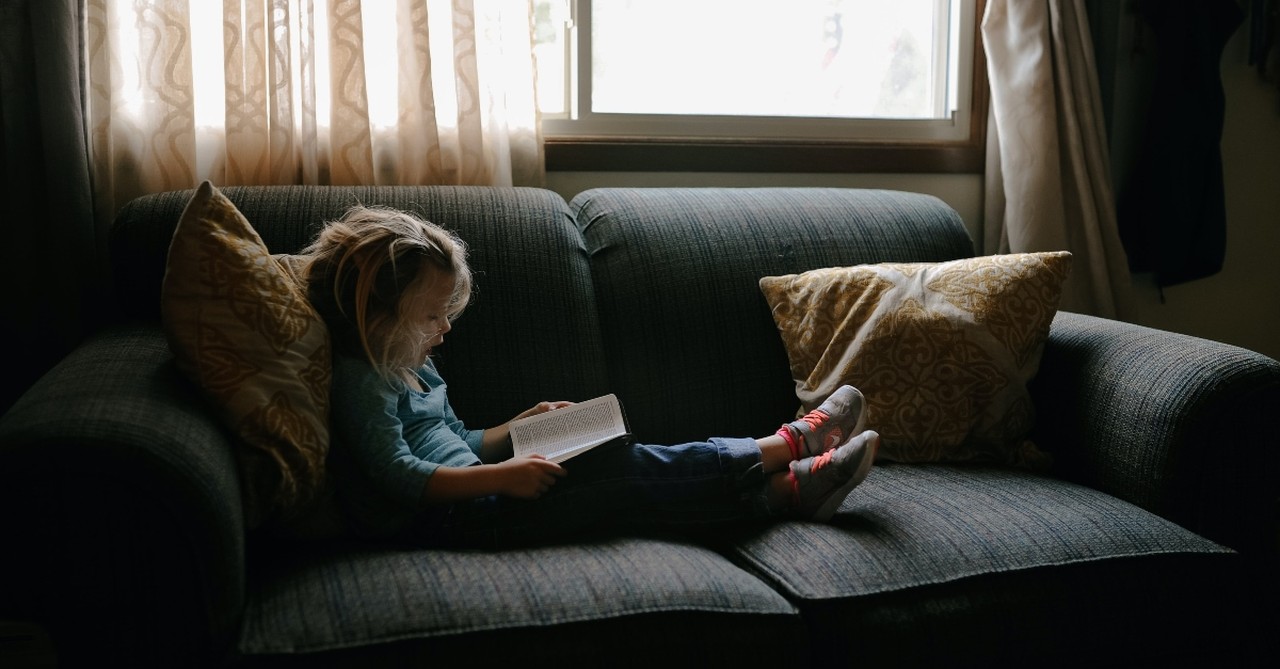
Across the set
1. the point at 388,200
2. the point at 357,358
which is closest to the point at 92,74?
the point at 388,200

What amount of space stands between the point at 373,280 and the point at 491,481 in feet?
1.10

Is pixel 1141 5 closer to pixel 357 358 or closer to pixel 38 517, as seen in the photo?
pixel 357 358

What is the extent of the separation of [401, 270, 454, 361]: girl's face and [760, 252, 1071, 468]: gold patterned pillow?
2.23 feet

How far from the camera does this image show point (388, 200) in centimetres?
191

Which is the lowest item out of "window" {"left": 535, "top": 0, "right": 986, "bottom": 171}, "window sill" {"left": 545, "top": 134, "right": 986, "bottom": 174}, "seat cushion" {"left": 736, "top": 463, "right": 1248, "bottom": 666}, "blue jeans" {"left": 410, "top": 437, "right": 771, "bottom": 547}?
"seat cushion" {"left": 736, "top": 463, "right": 1248, "bottom": 666}

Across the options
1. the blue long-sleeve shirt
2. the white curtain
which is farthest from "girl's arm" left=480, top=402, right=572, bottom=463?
the white curtain

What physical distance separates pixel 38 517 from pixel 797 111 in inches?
78.8

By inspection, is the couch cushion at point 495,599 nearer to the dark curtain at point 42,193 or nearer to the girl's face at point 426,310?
the girl's face at point 426,310

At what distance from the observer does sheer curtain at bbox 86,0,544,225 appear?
1.99 meters

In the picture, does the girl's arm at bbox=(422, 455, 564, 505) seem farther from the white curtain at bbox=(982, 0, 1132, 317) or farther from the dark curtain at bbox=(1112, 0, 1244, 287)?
the dark curtain at bbox=(1112, 0, 1244, 287)

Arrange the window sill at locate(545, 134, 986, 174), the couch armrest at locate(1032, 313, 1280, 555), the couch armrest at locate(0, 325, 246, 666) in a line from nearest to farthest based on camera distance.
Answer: the couch armrest at locate(0, 325, 246, 666) < the couch armrest at locate(1032, 313, 1280, 555) < the window sill at locate(545, 134, 986, 174)

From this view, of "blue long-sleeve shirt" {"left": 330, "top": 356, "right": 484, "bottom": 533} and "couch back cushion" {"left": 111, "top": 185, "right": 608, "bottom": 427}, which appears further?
"couch back cushion" {"left": 111, "top": 185, "right": 608, "bottom": 427}

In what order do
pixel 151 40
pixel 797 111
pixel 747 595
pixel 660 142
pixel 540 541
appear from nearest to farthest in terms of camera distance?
pixel 747 595 < pixel 540 541 < pixel 151 40 < pixel 660 142 < pixel 797 111

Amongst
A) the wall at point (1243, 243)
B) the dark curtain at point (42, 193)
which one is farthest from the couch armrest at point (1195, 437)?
the dark curtain at point (42, 193)
